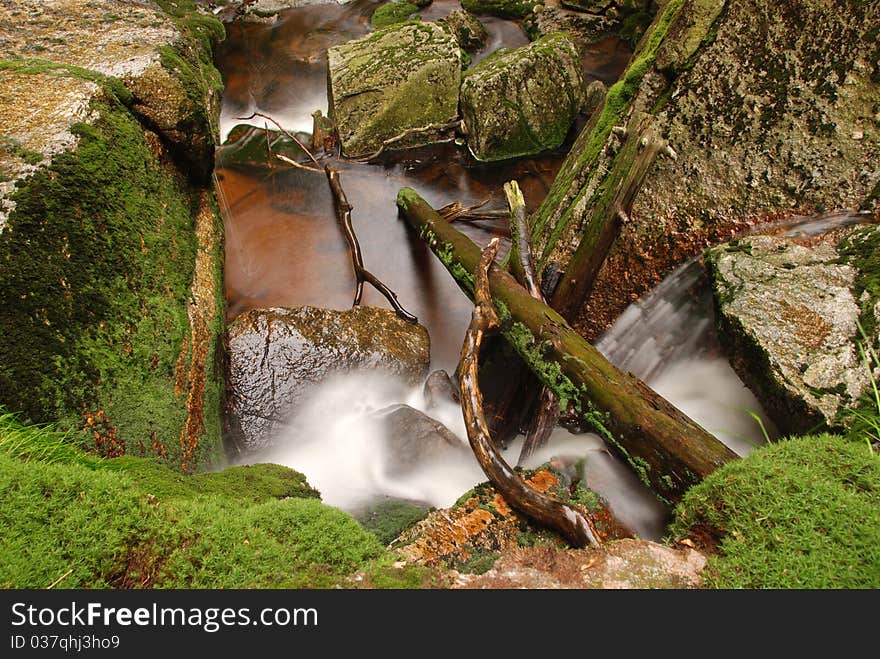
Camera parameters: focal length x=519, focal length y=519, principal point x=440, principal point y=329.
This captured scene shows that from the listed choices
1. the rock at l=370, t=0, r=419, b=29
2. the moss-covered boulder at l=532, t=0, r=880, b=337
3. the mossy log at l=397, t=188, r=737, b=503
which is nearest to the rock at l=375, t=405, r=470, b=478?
the mossy log at l=397, t=188, r=737, b=503

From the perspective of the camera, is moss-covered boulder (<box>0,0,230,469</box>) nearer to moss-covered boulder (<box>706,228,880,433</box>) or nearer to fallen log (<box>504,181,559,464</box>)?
fallen log (<box>504,181,559,464</box>)

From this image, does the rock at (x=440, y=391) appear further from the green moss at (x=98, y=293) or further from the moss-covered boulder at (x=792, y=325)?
the moss-covered boulder at (x=792, y=325)

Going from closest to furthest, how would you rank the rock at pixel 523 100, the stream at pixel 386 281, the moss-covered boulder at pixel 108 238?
the moss-covered boulder at pixel 108 238
the stream at pixel 386 281
the rock at pixel 523 100

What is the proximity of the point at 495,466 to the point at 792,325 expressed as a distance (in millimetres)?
1969

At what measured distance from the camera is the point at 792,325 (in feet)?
10.1

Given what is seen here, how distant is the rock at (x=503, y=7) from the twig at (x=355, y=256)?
5.78m

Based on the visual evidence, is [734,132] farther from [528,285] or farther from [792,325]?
[528,285]

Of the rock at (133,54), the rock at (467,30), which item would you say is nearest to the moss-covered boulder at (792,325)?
the rock at (133,54)

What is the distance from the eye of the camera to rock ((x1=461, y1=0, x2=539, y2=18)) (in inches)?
385

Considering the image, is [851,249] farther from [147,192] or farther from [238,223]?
[238,223]

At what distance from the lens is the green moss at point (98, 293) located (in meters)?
2.58

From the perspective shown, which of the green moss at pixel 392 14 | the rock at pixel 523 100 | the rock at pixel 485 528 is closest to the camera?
the rock at pixel 485 528

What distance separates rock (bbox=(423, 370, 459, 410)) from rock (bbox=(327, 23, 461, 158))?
398 centimetres

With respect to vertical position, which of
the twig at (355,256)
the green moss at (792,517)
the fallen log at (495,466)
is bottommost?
the twig at (355,256)
